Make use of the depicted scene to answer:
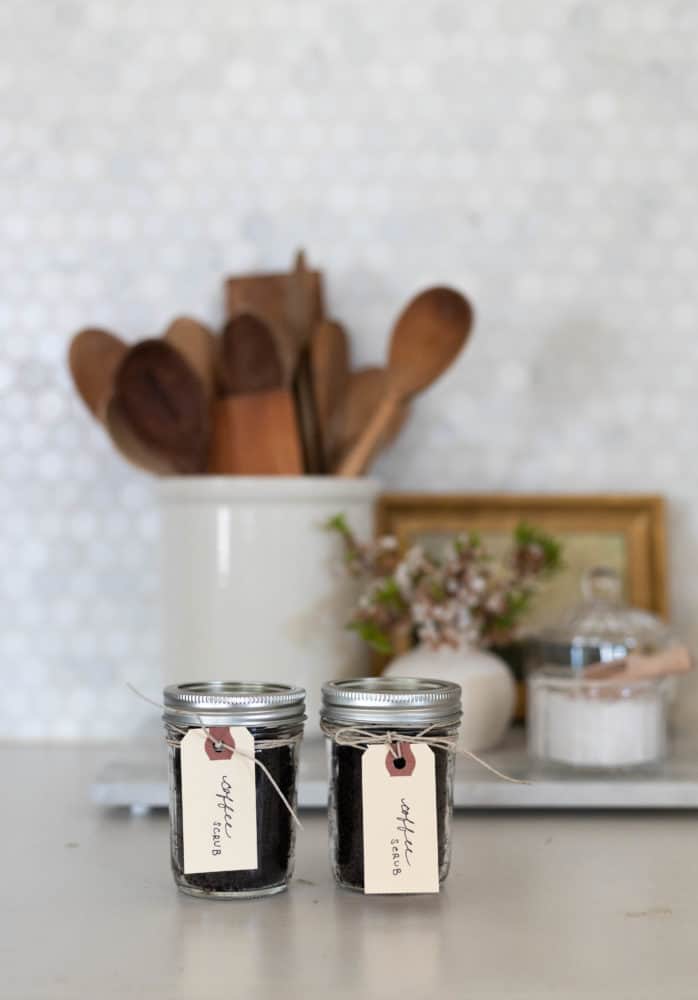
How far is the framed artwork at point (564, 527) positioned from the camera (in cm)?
108

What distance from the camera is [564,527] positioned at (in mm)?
1093

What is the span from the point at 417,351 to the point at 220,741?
1.63 ft

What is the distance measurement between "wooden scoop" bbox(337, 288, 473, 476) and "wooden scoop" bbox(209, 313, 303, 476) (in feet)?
0.19

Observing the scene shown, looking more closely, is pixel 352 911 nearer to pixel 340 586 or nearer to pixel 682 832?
pixel 682 832

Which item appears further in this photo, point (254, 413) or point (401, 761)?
point (254, 413)

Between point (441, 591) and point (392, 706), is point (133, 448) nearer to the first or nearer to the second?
point (441, 591)

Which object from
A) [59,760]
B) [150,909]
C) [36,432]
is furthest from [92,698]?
[150,909]

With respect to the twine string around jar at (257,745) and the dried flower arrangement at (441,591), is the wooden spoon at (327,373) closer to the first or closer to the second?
the dried flower arrangement at (441,591)

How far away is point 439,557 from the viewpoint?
3.57ft

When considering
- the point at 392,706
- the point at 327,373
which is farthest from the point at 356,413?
the point at 392,706

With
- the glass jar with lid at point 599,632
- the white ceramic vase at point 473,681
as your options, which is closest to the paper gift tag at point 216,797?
the white ceramic vase at point 473,681

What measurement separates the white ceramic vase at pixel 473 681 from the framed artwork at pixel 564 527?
0.53 ft

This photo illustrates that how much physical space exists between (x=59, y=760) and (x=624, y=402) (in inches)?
24.6

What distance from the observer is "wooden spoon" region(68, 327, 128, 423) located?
1.04m
